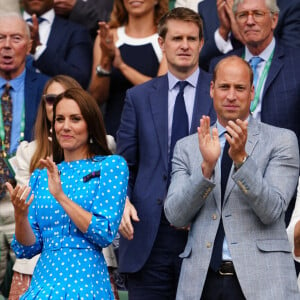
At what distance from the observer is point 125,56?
8.01 m

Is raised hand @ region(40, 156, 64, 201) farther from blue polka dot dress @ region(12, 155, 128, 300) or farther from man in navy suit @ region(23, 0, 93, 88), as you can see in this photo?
man in navy suit @ region(23, 0, 93, 88)

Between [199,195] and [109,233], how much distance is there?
56 centimetres

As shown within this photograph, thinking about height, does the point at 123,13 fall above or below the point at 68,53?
above

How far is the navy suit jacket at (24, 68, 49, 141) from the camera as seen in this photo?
7.43 meters

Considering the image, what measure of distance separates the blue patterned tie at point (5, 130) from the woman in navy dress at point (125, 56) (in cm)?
70

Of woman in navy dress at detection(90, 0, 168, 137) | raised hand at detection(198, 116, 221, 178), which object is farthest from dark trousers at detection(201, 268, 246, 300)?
woman in navy dress at detection(90, 0, 168, 137)

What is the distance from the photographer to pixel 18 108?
24.6 ft

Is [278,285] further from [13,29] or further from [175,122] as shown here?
[13,29]

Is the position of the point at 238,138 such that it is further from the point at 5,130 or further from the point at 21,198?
the point at 5,130

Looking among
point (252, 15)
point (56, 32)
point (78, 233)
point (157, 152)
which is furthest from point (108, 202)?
point (56, 32)

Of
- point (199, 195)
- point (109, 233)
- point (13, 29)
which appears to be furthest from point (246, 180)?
point (13, 29)

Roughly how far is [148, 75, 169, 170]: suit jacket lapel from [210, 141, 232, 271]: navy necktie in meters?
0.76

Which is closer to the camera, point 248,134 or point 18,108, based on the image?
point 248,134

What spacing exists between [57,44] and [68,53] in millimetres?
115
